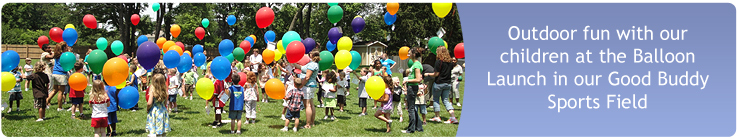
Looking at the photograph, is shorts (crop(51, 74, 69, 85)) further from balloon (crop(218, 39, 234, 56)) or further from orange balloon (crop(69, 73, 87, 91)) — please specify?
balloon (crop(218, 39, 234, 56))

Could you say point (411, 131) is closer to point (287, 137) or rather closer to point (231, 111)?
point (287, 137)

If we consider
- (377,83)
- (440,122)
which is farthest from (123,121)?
(440,122)

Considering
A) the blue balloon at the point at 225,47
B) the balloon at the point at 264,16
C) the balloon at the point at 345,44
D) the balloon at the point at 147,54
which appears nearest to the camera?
the balloon at the point at 147,54

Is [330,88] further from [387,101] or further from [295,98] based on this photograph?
[387,101]

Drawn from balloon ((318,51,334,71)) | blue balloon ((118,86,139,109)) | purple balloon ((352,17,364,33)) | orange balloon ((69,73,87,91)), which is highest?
purple balloon ((352,17,364,33))

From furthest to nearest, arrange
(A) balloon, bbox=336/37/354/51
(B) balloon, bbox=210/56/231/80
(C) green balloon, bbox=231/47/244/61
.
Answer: (C) green balloon, bbox=231/47/244/61
(A) balloon, bbox=336/37/354/51
(B) balloon, bbox=210/56/231/80

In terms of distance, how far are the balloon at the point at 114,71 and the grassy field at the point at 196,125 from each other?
91 cm

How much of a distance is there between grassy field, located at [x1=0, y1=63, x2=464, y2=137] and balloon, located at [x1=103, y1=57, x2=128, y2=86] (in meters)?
0.91

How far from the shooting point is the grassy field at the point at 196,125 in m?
7.29

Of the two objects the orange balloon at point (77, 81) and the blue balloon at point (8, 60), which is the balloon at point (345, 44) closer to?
the orange balloon at point (77, 81)

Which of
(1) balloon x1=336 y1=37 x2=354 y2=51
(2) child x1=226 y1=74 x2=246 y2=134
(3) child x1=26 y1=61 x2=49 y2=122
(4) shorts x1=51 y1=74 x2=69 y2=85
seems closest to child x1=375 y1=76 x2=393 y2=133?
(2) child x1=226 y1=74 x2=246 y2=134

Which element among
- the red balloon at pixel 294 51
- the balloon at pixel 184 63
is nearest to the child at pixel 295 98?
the red balloon at pixel 294 51

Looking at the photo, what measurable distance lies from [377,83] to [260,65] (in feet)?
18.0

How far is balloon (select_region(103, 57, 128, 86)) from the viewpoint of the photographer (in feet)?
21.0
